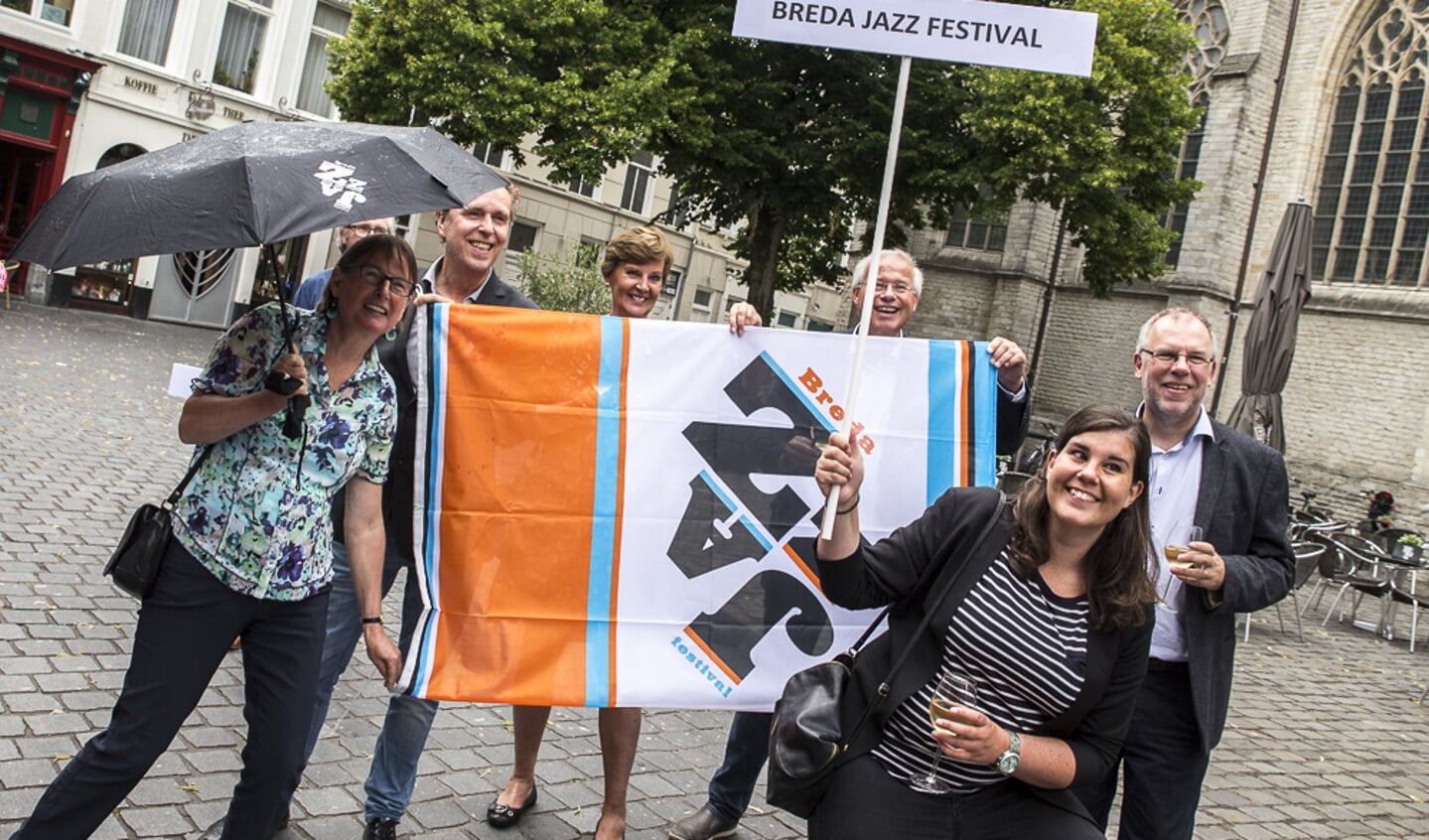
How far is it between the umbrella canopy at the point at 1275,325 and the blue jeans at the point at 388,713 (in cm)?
1212

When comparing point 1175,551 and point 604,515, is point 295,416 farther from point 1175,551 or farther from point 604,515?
point 1175,551

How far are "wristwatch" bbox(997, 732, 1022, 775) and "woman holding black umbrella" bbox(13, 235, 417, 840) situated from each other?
1719mm

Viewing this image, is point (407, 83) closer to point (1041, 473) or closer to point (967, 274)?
point (967, 274)

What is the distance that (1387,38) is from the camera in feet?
78.7

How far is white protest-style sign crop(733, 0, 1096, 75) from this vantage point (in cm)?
330

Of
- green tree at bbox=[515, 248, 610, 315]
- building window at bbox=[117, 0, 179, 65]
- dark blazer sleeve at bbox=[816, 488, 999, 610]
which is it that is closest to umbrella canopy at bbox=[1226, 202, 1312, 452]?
dark blazer sleeve at bbox=[816, 488, 999, 610]

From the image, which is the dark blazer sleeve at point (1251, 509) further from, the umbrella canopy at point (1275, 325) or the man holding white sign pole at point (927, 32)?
the umbrella canopy at point (1275, 325)

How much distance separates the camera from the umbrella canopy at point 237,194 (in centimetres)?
251

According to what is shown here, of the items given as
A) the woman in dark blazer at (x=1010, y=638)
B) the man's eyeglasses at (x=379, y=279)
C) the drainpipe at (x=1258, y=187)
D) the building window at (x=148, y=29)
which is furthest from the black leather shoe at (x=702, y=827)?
the building window at (x=148, y=29)

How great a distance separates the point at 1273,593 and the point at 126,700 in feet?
10.6

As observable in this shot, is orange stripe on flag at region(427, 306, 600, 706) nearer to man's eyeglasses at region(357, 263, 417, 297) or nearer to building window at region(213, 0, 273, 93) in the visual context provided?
A: man's eyeglasses at region(357, 263, 417, 297)

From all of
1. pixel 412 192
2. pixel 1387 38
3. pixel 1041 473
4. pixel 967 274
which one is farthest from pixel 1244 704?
pixel 967 274

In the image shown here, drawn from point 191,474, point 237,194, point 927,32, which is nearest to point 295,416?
point 191,474

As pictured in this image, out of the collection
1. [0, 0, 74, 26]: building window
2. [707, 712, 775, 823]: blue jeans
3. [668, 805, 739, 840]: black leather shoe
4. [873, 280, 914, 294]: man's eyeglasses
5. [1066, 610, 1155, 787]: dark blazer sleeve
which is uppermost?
[0, 0, 74, 26]: building window
